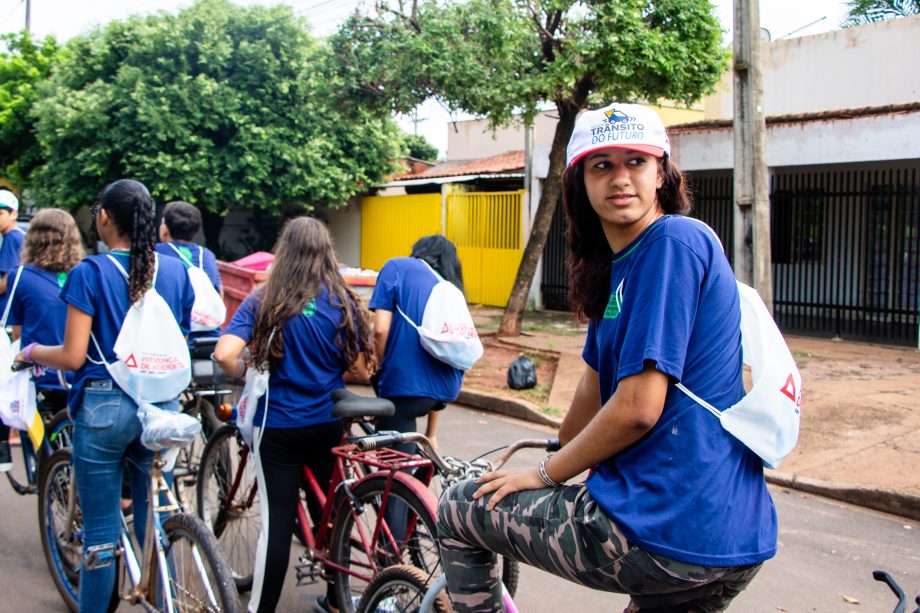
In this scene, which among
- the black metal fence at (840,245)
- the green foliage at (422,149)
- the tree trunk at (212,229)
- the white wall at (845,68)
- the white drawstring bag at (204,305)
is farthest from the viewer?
the green foliage at (422,149)

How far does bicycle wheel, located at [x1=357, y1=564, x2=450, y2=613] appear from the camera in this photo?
3.02m

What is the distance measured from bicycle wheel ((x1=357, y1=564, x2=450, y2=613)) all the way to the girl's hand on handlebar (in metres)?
0.92

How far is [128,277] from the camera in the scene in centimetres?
368

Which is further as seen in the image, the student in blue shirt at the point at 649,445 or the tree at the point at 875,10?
the tree at the point at 875,10

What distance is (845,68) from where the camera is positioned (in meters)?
15.5

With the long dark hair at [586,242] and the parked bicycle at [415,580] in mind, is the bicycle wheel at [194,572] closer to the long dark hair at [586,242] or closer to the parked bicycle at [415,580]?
the parked bicycle at [415,580]

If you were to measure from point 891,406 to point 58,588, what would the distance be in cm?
725

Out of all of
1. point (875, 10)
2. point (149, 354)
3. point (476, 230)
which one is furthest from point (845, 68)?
point (149, 354)

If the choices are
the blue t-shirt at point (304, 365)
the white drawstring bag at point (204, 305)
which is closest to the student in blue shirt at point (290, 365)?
the blue t-shirt at point (304, 365)

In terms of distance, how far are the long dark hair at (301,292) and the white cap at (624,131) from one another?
2028 millimetres

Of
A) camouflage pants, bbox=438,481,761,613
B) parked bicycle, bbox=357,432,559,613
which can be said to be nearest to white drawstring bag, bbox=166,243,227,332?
parked bicycle, bbox=357,432,559,613

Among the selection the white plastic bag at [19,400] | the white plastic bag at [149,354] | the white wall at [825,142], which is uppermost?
the white wall at [825,142]

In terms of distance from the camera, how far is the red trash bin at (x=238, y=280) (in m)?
11.6

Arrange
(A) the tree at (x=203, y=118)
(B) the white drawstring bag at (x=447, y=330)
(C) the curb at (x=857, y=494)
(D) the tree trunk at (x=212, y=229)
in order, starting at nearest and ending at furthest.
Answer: (B) the white drawstring bag at (x=447, y=330), (C) the curb at (x=857, y=494), (A) the tree at (x=203, y=118), (D) the tree trunk at (x=212, y=229)
